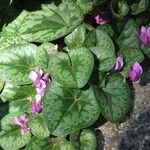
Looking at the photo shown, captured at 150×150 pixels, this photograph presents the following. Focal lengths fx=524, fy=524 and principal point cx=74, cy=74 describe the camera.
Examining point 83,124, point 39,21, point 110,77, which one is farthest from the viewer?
point 39,21

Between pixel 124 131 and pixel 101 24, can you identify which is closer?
pixel 124 131

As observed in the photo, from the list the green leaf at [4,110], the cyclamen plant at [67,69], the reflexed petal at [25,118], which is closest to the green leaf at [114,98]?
the cyclamen plant at [67,69]

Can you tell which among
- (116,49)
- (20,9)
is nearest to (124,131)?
(116,49)

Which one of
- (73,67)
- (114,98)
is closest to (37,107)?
(73,67)

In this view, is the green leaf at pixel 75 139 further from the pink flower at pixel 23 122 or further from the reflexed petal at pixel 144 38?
the reflexed petal at pixel 144 38

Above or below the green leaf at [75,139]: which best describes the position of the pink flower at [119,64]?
above

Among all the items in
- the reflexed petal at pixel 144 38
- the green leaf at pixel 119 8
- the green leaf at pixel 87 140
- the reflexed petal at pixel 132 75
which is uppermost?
the green leaf at pixel 119 8

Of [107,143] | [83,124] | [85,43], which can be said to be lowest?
[107,143]

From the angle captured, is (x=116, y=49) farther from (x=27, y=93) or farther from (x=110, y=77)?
(x=27, y=93)
